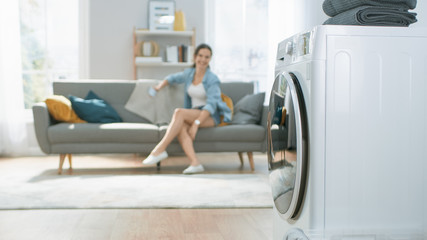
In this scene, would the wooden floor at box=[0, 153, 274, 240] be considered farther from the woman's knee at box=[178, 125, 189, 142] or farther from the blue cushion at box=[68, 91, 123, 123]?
the blue cushion at box=[68, 91, 123, 123]

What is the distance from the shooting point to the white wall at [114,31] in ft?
20.9

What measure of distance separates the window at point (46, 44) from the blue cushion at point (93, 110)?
156 cm

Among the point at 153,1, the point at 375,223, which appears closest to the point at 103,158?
the point at 153,1

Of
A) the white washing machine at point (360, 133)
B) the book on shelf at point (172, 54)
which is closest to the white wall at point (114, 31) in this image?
the book on shelf at point (172, 54)

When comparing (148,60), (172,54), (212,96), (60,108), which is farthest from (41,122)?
(172,54)

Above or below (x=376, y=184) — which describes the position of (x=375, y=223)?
below

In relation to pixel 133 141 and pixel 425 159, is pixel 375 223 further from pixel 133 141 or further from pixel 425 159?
pixel 133 141

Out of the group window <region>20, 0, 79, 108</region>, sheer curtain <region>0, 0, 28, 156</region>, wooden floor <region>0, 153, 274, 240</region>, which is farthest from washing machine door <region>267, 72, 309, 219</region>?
window <region>20, 0, 79, 108</region>

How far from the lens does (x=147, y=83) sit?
5262 millimetres

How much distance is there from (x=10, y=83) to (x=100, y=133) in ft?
6.25

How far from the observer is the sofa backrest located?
5.10 meters

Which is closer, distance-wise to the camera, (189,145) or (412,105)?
(412,105)

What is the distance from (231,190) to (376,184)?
1932mm

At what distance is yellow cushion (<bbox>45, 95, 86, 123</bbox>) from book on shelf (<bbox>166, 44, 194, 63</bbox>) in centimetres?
179
